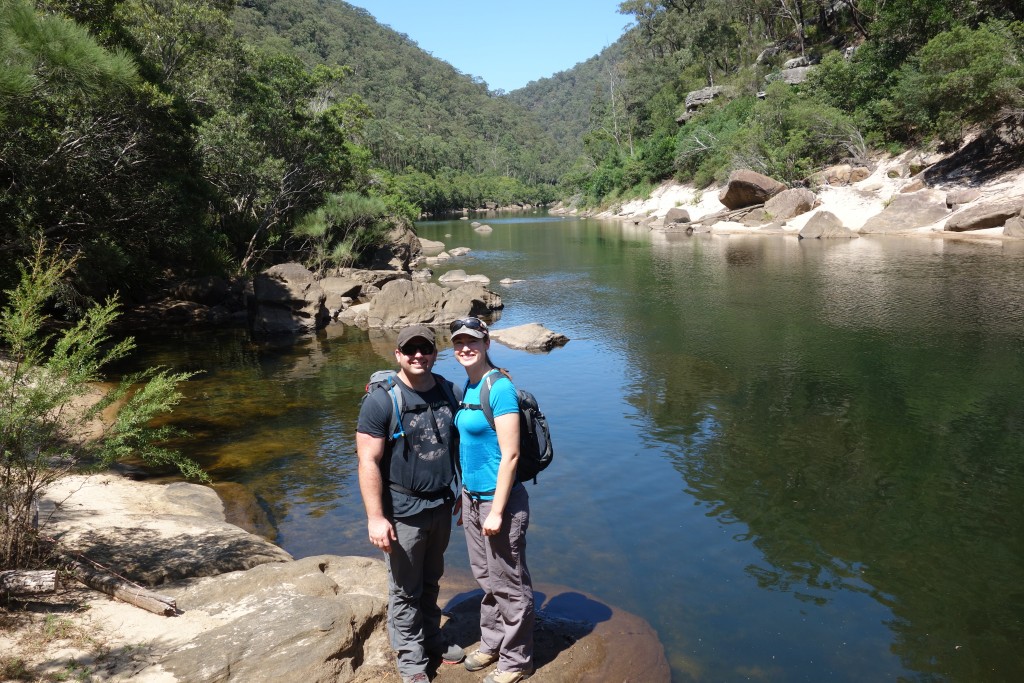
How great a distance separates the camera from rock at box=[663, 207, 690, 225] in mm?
53447

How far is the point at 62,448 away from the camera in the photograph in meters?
5.27

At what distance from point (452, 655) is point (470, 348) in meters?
1.96

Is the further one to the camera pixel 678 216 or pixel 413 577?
Result: pixel 678 216

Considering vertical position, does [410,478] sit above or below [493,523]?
above

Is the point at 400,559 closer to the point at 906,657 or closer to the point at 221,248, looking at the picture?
the point at 906,657

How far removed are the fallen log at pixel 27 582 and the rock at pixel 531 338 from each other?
12959 millimetres

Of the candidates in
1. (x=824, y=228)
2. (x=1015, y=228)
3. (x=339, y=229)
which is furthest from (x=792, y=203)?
(x=339, y=229)

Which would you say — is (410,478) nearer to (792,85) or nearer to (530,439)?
(530,439)

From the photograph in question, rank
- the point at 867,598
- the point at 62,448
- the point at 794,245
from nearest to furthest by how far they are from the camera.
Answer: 1. the point at 62,448
2. the point at 867,598
3. the point at 794,245

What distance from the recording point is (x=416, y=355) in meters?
4.13

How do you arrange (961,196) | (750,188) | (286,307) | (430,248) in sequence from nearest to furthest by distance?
(286,307)
(961,196)
(430,248)
(750,188)

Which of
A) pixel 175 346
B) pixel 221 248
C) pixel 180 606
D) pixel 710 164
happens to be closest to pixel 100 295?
pixel 175 346

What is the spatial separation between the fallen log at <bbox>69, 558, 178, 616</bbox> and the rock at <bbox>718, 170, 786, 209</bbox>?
46851 mm

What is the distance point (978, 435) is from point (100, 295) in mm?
18417
